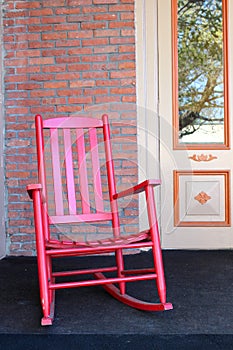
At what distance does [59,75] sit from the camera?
3.67 meters

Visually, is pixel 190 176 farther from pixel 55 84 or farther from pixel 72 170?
pixel 72 170

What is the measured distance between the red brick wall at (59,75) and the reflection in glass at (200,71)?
1.36ft

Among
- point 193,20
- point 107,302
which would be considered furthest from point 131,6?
point 107,302

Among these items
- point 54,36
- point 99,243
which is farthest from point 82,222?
point 54,36

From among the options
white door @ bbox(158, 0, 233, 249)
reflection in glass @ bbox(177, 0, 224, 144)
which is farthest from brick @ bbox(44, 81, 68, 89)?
reflection in glass @ bbox(177, 0, 224, 144)

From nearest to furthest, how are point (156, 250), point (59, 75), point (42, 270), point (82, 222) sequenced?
point (42, 270) → point (156, 250) → point (82, 222) → point (59, 75)

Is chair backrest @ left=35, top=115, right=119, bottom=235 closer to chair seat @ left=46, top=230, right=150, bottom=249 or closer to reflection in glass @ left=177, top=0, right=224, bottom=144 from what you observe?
chair seat @ left=46, top=230, right=150, bottom=249

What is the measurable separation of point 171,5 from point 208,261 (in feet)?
6.47

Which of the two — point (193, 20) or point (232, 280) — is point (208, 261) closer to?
point (232, 280)

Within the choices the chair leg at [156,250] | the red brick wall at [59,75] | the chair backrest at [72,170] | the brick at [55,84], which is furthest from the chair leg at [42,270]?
the brick at [55,84]

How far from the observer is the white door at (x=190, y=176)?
3.71 metres

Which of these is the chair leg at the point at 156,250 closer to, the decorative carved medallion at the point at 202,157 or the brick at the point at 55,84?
the decorative carved medallion at the point at 202,157

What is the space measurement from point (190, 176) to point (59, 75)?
1.29m

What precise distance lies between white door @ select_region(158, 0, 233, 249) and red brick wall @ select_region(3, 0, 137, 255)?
0.27 m
